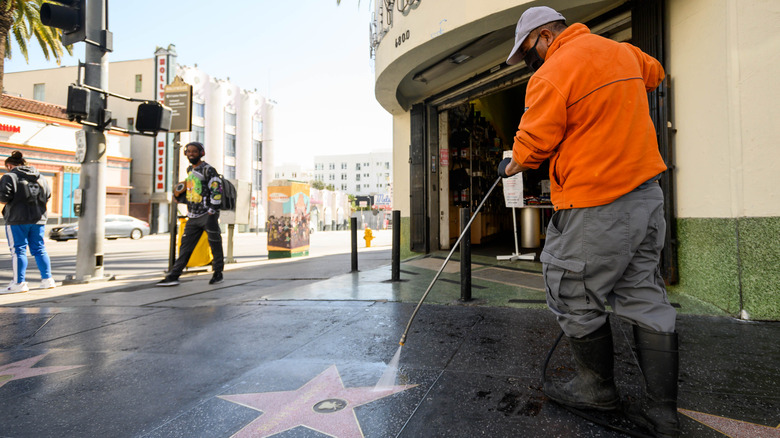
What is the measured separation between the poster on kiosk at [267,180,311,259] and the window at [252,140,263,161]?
31833 mm

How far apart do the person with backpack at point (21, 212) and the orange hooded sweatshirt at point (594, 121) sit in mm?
6791

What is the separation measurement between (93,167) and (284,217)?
4493 millimetres

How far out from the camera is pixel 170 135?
32375 millimetres

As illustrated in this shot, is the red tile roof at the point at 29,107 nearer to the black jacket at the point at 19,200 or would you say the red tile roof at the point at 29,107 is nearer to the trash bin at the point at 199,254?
the trash bin at the point at 199,254

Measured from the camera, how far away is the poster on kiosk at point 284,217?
10.6m

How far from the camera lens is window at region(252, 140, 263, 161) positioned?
1586 inches

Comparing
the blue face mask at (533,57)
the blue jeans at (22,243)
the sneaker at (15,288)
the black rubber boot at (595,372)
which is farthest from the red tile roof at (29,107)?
the black rubber boot at (595,372)

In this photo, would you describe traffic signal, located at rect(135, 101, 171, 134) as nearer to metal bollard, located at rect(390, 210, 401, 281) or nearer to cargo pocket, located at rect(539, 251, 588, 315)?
metal bollard, located at rect(390, 210, 401, 281)

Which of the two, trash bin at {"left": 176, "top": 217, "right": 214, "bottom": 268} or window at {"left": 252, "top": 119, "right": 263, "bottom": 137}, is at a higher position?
window at {"left": 252, "top": 119, "right": 263, "bottom": 137}

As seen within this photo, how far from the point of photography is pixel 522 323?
3348 mm

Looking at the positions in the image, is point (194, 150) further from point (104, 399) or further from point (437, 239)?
point (437, 239)

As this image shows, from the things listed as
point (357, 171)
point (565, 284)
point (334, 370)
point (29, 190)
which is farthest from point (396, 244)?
point (357, 171)

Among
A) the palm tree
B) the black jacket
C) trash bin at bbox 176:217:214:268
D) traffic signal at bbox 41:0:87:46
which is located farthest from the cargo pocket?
the palm tree

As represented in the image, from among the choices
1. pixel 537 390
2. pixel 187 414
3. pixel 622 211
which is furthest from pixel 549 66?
pixel 187 414
